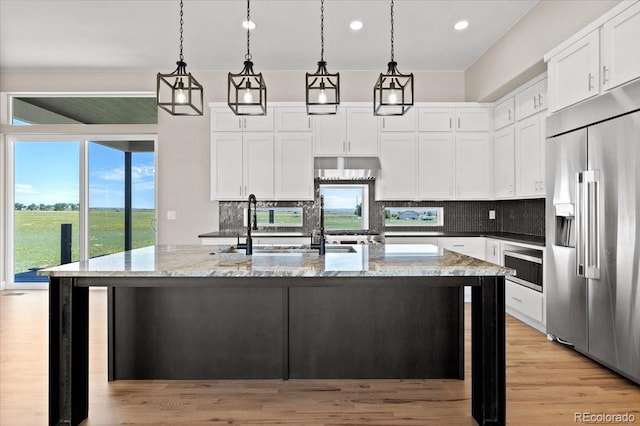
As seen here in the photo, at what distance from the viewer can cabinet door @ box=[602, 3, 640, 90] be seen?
2.60m

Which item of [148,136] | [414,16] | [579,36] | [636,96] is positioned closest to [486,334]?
[636,96]

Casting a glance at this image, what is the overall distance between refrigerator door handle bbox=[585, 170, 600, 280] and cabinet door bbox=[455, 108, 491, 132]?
251 centimetres

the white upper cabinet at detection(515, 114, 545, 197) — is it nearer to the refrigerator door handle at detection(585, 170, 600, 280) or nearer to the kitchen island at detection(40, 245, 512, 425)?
the refrigerator door handle at detection(585, 170, 600, 280)

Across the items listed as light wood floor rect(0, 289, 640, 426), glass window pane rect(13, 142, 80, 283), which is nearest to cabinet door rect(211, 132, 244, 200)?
glass window pane rect(13, 142, 80, 283)

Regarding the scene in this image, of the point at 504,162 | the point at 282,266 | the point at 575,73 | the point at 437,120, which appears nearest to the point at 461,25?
the point at 437,120

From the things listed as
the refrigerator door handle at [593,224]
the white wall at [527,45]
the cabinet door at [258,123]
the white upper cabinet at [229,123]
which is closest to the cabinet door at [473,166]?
the white wall at [527,45]

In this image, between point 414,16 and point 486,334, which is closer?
point 486,334

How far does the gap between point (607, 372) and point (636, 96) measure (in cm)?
197

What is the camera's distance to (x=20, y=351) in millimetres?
3391

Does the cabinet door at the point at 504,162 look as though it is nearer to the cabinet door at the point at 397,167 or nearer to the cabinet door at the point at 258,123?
the cabinet door at the point at 397,167

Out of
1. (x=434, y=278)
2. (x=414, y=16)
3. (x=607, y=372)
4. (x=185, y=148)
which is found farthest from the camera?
(x=185, y=148)

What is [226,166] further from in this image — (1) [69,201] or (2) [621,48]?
(2) [621,48]

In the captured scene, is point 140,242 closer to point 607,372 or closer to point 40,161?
point 40,161

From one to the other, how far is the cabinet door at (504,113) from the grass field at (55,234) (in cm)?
520
